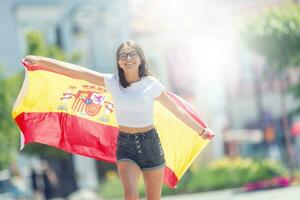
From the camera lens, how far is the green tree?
28.0 meters

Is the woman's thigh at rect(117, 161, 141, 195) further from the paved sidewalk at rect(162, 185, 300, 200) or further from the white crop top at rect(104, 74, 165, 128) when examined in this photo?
the paved sidewalk at rect(162, 185, 300, 200)

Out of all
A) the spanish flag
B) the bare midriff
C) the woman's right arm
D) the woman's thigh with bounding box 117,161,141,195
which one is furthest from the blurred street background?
the woman's thigh with bounding box 117,161,141,195

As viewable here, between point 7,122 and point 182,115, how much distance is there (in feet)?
63.3

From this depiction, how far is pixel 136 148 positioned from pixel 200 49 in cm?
3580

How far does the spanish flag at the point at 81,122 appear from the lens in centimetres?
827

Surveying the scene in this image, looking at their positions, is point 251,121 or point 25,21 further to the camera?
point 251,121

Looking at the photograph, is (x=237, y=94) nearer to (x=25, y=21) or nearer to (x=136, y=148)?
(x=25, y=21)

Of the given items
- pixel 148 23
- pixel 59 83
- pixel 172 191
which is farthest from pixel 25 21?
pixel 59 83

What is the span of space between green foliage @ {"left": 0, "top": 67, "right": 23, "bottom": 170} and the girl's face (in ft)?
62.7

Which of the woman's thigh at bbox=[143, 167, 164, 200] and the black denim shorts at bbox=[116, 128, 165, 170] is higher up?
the black denim shorts at bbox=[116, 128, 165, 170]

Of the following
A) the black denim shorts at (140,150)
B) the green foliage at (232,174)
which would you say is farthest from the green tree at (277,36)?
the black denim shorts at (140,150)

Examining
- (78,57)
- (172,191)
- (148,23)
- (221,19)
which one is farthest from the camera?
(221,19)

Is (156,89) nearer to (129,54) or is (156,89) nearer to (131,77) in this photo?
(131,77)

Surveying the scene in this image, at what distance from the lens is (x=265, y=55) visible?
93.7 ft
